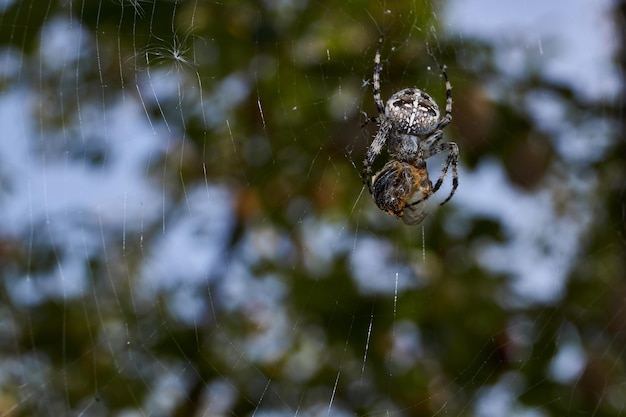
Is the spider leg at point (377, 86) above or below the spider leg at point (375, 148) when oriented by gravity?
above

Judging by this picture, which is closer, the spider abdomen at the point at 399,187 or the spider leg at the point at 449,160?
the spider abdomen at the point at 399,187

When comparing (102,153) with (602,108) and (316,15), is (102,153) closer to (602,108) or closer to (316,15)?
(316,15)

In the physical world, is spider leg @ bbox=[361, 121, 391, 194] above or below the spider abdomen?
above

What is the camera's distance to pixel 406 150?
121 inches

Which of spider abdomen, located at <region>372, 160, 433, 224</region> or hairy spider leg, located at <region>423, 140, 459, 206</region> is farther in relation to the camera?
hairy spider leg, located at <region>423, 140, 459, 206</region>

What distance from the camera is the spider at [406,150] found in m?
2.95

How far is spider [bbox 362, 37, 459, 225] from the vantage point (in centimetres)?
295

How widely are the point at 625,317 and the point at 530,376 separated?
68 cm

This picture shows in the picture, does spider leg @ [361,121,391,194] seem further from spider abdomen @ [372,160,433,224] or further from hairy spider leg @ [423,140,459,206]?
hairy spider leg @ [423,140,459,206]

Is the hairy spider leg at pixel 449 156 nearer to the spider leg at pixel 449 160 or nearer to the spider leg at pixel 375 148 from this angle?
Result: the spider leg at pixel 449 160

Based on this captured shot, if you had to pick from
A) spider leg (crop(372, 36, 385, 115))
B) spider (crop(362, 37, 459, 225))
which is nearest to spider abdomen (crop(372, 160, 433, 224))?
spider (crop(362, 37, 459, 225))

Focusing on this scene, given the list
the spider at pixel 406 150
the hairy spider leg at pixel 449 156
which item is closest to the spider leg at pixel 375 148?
the spider at pixel 406 150

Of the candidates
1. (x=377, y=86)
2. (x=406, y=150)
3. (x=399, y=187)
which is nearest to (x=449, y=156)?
(x=406, y=150)

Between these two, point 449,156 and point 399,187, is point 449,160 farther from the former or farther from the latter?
point 399,187
